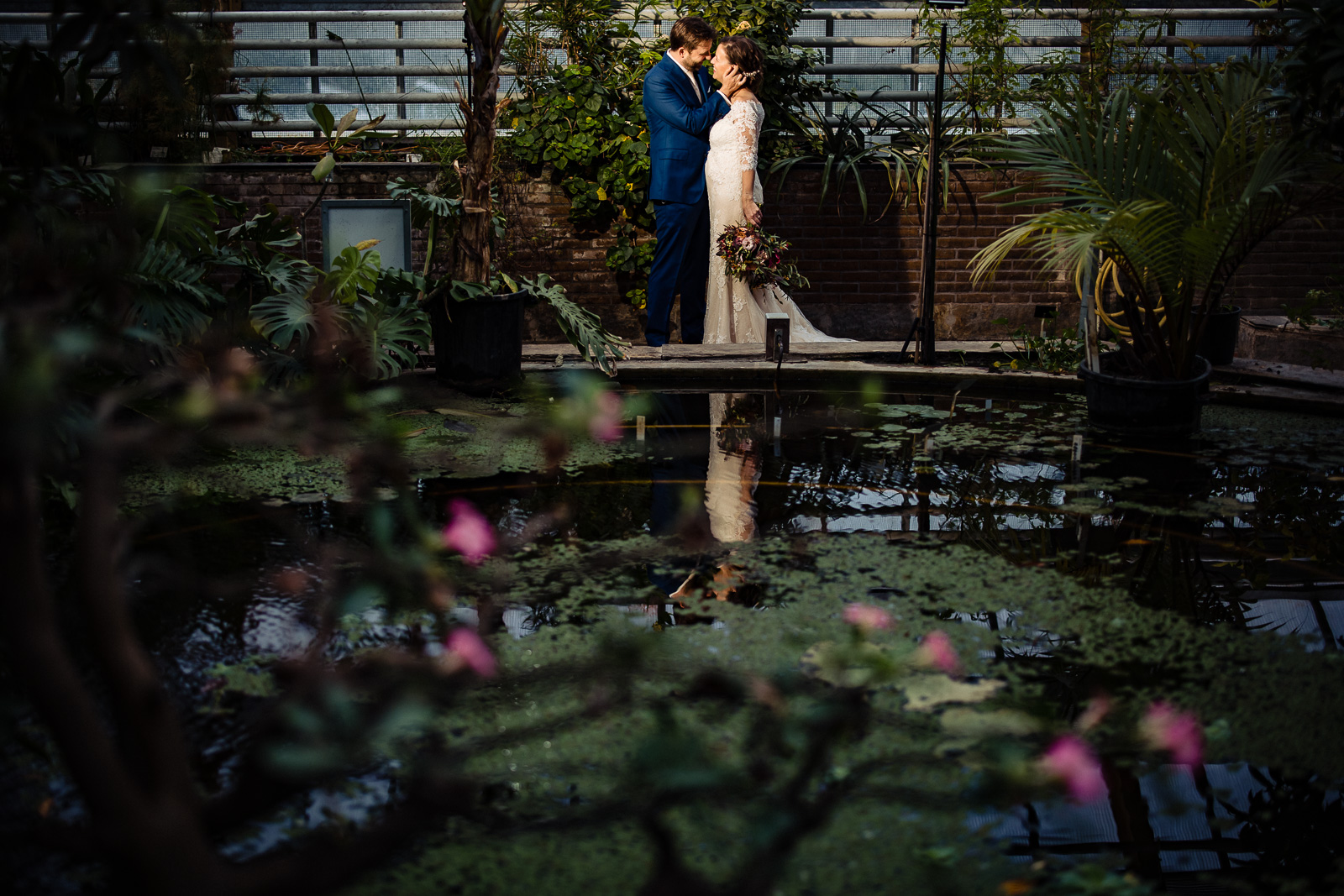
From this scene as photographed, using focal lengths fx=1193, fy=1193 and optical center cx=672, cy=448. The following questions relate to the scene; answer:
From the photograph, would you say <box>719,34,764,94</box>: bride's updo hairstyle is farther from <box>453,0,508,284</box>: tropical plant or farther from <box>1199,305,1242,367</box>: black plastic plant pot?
<box>1199,305,1242,367</box>: black plastic plant pot

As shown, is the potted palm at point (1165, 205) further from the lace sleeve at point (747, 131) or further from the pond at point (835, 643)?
the lace sleeve at point (747, 131)

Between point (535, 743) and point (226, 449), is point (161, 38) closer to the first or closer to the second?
point (226, 449)

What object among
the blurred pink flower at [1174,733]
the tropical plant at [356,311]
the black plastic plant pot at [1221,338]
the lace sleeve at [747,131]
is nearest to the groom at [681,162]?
the lace sleeve at [747,131]

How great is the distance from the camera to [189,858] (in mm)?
1364

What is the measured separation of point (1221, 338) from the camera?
6.62 metres

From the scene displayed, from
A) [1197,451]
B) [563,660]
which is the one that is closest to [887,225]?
[1197,451]

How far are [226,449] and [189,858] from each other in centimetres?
354

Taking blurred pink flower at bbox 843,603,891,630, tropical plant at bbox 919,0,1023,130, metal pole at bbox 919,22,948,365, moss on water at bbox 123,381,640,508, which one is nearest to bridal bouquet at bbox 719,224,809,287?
metal pole at bbox 919,22,948,365

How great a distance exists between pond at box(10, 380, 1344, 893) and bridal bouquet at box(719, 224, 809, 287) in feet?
8.04

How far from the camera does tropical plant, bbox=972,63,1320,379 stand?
198 inches

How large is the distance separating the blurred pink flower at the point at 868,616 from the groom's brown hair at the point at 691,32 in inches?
203

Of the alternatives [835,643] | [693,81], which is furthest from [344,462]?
[693,81]

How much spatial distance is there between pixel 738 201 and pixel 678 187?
1.32 feet

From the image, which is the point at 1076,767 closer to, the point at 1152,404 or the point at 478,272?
the point at 1152,404
